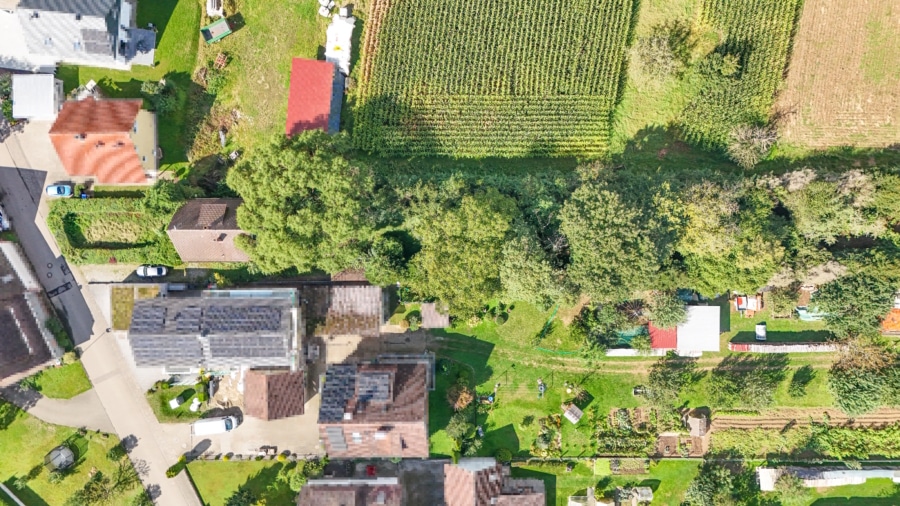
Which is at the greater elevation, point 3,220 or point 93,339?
point 3,220

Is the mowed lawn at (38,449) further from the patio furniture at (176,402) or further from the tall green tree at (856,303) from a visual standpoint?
the tall green tree at (856,303)

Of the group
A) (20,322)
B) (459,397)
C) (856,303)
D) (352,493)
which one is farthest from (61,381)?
(856,303)

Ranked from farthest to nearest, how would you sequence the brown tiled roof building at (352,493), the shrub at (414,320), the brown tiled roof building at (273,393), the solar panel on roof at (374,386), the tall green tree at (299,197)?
the shrub at (414,320), the brown tiled roof building at (273,393), the brown tiled roof building at (352,493), the solar panel on roof at (374,386), the tall green tree at (299,197)

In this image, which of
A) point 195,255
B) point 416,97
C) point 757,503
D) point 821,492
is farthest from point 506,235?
point 821,492

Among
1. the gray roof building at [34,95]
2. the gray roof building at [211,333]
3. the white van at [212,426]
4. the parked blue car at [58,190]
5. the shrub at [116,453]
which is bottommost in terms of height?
the shrub at [116,453]

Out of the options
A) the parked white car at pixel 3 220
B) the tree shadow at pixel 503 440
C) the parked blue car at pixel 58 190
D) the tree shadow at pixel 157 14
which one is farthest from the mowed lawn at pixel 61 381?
the tree shadow at pixel 503 440

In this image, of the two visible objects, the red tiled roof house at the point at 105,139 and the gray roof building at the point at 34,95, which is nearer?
the red tiled roof house at the point at 105,139

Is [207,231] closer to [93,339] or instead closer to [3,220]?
[93,339]
